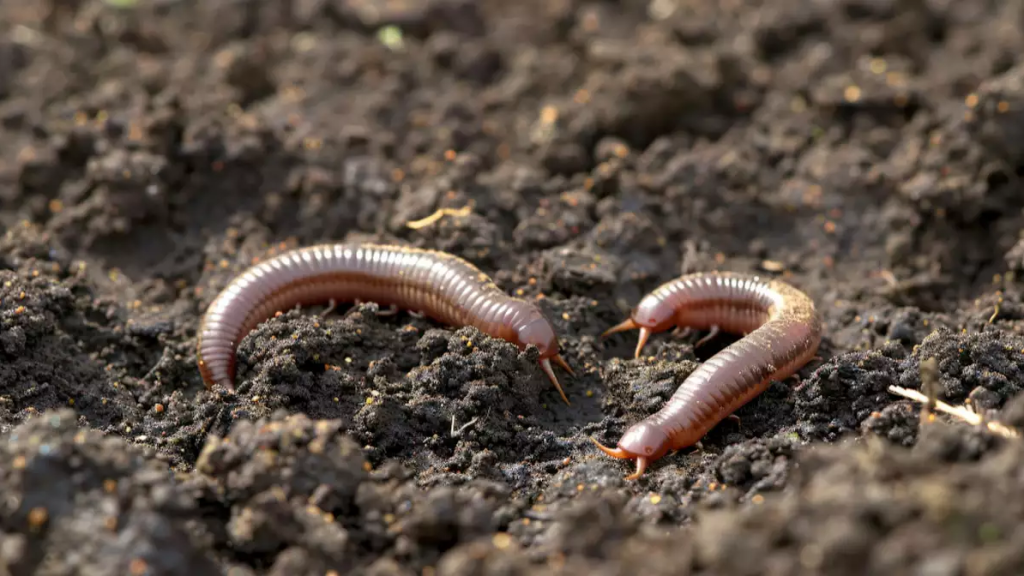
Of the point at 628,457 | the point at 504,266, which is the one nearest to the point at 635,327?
the point at 504,266

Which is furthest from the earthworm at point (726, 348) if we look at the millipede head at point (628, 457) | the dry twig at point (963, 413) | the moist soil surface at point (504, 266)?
the dry twig at point (963, 413)

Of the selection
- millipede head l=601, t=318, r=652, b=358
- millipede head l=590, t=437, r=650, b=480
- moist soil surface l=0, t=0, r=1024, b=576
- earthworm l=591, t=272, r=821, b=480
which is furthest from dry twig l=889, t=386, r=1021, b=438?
millipede head l=601, t=318, r=652, b=358

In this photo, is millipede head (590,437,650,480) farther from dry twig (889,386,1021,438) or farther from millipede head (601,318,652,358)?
dry twig (889,386,1021,438)

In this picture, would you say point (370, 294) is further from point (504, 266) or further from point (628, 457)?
point (628, 457)

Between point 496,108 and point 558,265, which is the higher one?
point 496,108

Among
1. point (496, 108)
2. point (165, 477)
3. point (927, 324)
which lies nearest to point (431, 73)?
point (496, 108)

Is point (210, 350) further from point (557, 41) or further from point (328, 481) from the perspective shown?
point (557, 41)
